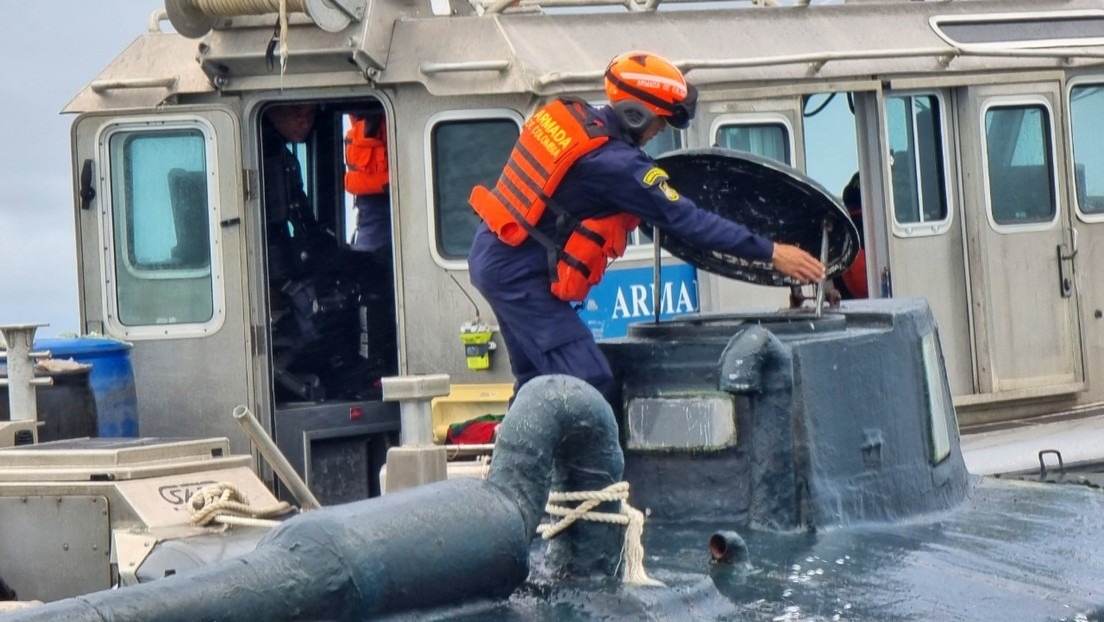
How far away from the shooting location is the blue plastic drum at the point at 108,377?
7.31m

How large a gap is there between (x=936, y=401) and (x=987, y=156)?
473 cm

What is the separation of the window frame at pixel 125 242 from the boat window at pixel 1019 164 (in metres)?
4.01

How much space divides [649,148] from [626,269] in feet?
2.13

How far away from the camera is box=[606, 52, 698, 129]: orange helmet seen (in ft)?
16.5

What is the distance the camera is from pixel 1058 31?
920 cm

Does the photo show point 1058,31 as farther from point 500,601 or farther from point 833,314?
point 500,601

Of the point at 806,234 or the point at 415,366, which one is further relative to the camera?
the point at 415,366

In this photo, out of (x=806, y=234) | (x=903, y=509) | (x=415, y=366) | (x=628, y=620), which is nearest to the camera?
(x=628, y=620)

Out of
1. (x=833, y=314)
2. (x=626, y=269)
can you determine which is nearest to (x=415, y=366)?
(x=626, y=269)

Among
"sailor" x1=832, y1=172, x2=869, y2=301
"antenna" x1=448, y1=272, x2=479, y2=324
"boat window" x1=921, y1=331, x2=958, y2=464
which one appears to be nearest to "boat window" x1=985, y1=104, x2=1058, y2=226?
"sailor" x1=832, y1=172, x2=869, y2=301

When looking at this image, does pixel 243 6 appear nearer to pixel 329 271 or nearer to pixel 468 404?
pixel 329 271

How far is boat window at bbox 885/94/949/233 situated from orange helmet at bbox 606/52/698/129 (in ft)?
13.1

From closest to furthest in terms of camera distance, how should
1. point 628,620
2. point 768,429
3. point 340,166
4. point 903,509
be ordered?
point 628,620 → point 768,429 → point 903,509 → point 340,166

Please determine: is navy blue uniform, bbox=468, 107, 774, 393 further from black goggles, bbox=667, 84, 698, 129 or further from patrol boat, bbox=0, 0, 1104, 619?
patrol boat, bbox=0, 0, 1104, 619
